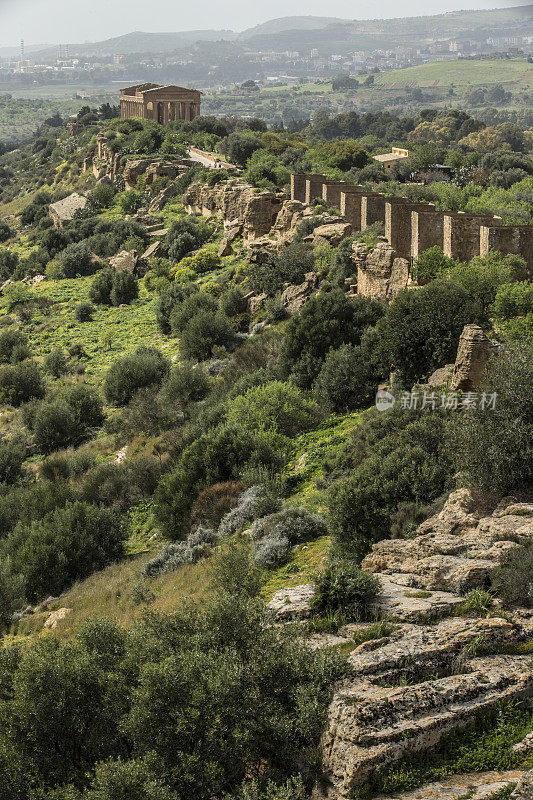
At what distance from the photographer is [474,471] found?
13.0m

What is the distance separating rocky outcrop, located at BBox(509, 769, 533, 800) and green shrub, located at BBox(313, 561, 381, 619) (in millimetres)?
3389

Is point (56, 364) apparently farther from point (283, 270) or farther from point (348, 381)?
point (348, 381)

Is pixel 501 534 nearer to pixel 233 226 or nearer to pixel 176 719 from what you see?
pixel 176 719

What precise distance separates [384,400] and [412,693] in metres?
11.7

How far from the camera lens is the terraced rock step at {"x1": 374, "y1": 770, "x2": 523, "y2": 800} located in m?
7.03

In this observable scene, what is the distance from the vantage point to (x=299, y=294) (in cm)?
2991

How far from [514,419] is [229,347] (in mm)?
19277

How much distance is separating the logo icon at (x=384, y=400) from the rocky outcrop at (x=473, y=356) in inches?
87.1

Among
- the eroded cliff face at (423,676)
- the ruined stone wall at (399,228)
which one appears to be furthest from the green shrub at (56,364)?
the eroded cliff face at (423,676)

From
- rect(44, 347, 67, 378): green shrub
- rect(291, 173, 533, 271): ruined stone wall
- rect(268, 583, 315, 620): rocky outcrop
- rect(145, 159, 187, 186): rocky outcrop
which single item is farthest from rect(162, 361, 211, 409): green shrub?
rect(145, 159, 187, 186): rocky outcrop

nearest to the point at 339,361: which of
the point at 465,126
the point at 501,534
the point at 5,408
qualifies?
the point at 501,534

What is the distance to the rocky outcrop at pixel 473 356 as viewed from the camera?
1622 cm

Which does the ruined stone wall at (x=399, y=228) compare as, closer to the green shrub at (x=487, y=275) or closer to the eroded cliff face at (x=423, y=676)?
the green shrub at (x=487, y=275)

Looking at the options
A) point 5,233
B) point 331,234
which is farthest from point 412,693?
point 5,233
